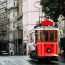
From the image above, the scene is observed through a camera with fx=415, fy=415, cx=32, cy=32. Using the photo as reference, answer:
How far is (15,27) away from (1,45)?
14.5m

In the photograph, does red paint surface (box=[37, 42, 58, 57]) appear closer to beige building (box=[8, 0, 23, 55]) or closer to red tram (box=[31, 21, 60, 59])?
red tram (box=[31, 21, 60, 59])

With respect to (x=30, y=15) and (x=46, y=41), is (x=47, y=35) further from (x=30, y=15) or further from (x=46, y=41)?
(x=30, y=15)

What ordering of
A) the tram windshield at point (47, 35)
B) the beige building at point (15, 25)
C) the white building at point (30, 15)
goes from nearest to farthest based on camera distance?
the tram windshield at point (47, 35) → the white building at point (30, 15) → the beige building at point (15, 25)

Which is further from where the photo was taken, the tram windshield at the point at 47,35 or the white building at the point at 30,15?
the white building at the point at 30,15

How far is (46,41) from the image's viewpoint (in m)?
32.1

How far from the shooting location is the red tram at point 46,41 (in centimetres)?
3200

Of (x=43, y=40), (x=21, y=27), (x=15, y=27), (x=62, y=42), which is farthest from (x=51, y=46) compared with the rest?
(x=15, y=27)

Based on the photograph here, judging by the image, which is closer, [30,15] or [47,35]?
[47,35]

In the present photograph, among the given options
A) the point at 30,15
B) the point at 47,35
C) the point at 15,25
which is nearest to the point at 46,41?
the point at 47,35

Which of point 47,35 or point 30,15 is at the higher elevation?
point 30,15

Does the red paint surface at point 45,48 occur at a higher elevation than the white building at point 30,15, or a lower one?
lower

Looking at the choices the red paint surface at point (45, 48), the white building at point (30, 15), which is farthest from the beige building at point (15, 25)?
the red paint surface at point (45, 48)

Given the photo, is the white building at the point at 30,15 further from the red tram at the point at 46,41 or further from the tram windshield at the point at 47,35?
the tram windshield at the point at 47,35

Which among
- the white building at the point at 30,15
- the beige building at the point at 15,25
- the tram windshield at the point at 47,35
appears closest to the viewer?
the tram windshield at the point at 47,35
